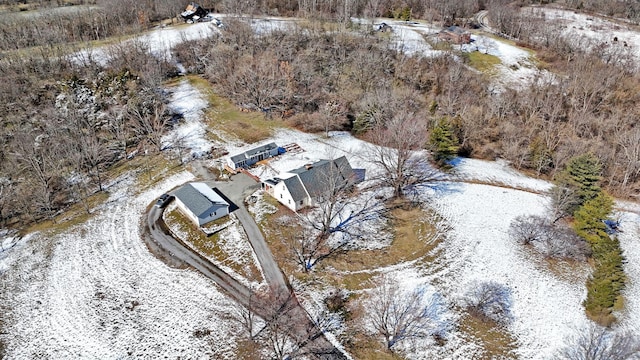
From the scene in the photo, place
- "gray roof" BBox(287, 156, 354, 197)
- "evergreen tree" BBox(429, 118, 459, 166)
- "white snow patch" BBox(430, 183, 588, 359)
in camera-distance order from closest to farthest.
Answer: "white snow patch" BBox(430, 183, 588, 359)
"gray roof" BBox(287, 156, 354, 197)
"evergreen tree" BBox(429, 118, 459, 166)

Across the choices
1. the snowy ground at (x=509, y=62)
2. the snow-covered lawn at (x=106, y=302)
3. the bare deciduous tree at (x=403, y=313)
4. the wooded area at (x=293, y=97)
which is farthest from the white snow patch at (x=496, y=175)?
the snow-covered lawn at (x=106, y=302)

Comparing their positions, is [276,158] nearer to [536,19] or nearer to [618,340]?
[618,340]

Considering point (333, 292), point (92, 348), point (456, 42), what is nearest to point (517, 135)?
point (456, 42)

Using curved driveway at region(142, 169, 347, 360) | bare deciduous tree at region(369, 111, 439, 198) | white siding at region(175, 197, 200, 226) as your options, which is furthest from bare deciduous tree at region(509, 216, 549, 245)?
white siding at region(175, 197, 200, 226)

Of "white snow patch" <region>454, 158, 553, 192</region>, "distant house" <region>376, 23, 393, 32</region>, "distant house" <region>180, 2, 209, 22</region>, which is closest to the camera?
"white snow patch" <region>454, 158, 553, 192</region>

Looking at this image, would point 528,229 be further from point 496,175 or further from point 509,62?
point 509,62

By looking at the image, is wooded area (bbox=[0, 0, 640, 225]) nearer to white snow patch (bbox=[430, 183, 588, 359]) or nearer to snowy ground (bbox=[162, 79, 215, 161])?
snowy ground (bbox=[162, 79, 215, 161])

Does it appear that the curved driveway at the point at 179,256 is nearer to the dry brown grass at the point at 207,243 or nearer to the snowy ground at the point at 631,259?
the dry brown grass at the point at 207,243
